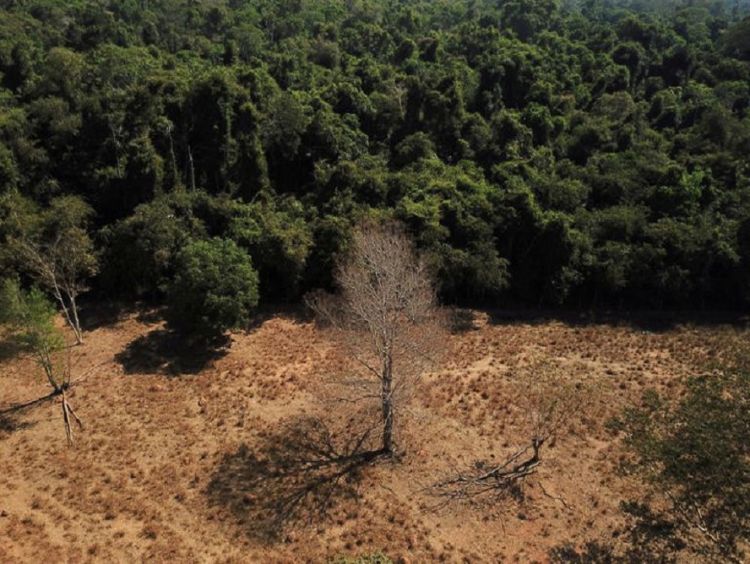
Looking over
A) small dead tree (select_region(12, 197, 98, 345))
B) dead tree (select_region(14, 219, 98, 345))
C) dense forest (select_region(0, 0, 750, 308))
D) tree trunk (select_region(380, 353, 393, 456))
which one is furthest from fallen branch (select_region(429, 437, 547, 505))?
dead tree (select_region(14, 219, 98, 345))

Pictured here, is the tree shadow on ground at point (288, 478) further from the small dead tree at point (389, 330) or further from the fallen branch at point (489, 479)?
the fallen branch at point (489, 479)

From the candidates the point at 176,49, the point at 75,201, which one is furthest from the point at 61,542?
the point at 176,49

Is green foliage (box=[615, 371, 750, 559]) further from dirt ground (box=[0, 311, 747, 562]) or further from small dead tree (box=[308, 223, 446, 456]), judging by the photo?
small dead tree (box=[308, 223, 446, 456])

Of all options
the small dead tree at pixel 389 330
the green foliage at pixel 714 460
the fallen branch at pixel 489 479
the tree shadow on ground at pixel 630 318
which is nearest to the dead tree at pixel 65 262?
the small dead tree at pixel 389 330

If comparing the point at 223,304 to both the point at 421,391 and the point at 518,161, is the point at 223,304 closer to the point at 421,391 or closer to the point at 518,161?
the point at 421,391

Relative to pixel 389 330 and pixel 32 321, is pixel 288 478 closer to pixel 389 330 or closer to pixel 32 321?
pixel 389 330
